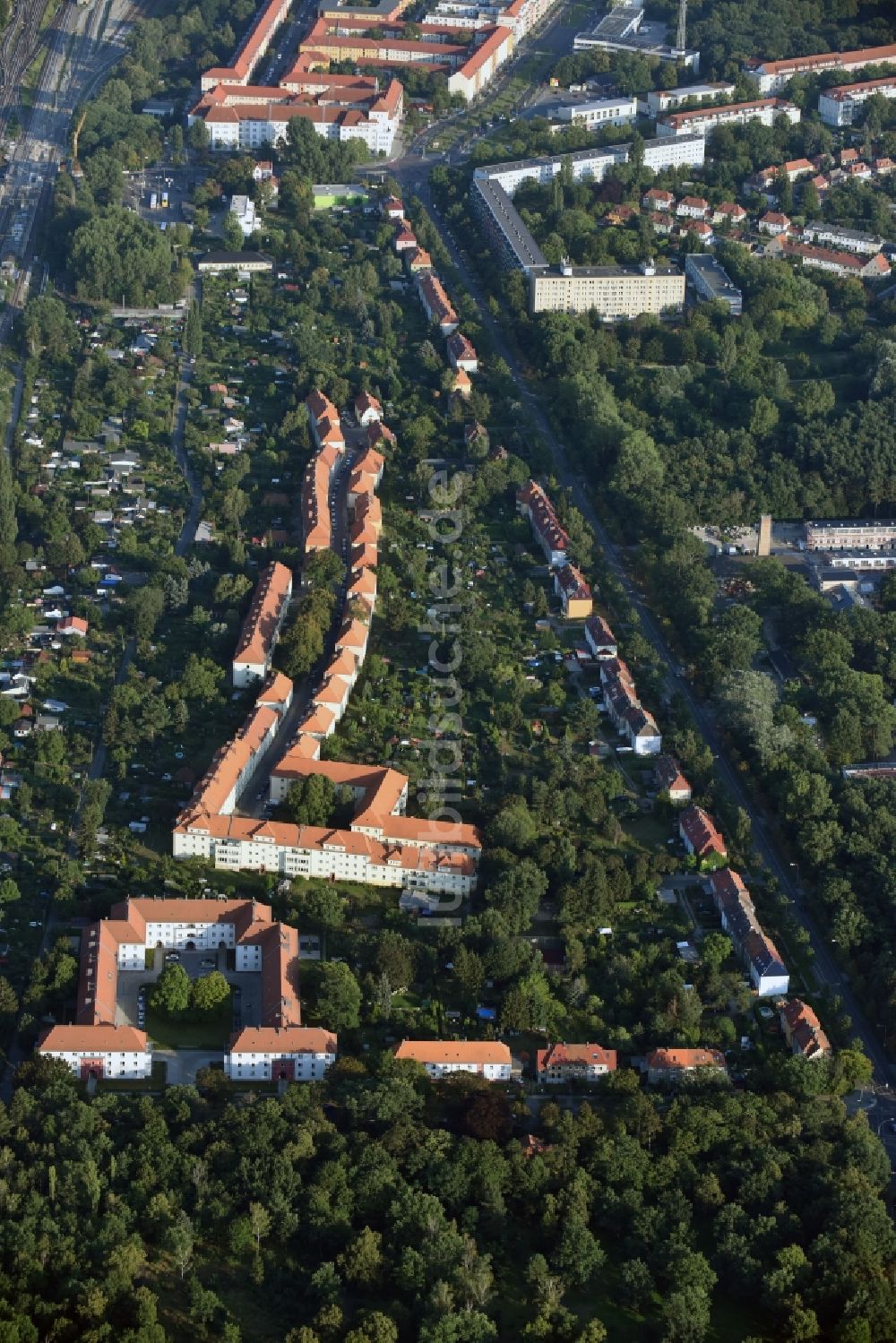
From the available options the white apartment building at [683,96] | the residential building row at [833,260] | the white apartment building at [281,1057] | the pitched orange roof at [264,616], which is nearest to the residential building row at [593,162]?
the white apartment building at [683,96]

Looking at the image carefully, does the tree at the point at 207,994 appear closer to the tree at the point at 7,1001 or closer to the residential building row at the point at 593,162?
the tree at the point at 7,1001

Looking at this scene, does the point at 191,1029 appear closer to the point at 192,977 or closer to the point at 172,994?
the point at 172,994

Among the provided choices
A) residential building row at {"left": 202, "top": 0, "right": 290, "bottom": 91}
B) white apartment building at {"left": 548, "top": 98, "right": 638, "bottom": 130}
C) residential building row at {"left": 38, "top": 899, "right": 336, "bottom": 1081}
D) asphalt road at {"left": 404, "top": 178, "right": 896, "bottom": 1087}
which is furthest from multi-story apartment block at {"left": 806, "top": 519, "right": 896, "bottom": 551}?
residential building row at {"left": 202, "top": 0, "right": 290, "bottom": 91}

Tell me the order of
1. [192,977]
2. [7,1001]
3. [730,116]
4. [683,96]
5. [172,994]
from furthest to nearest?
1. [683,96]
2. [730,116]
3. [192,977]
4. [172,994]
5. [7,1001]

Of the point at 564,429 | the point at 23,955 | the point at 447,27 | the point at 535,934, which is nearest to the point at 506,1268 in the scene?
the point at 535,934

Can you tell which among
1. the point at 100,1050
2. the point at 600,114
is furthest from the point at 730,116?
the point at 100,1050

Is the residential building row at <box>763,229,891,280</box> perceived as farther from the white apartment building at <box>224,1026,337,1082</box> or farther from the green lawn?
the white apartment building at <box>224,1026,337,1082</box>
